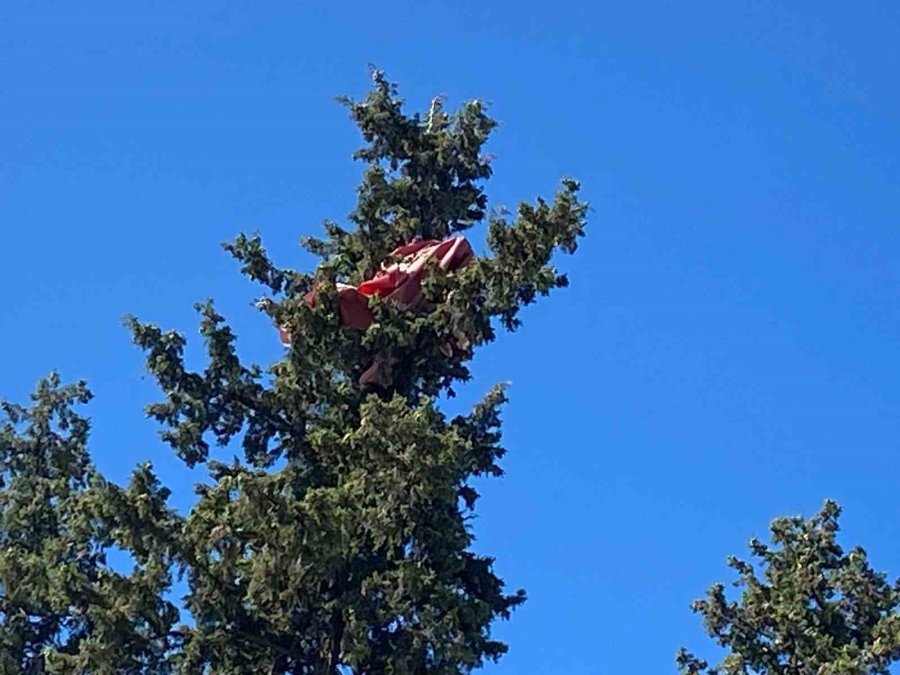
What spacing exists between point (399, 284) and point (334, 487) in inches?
152

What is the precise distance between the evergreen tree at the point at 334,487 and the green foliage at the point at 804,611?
610 cm

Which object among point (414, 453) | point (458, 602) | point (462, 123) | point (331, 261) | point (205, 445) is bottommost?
point (458, 602)

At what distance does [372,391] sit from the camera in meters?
25.0

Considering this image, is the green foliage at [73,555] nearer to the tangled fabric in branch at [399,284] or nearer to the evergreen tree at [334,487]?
the evergreen tree at [334,487]

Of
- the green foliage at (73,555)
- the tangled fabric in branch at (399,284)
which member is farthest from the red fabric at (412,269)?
the green foliage at (73,555)

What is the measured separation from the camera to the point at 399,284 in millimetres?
25172

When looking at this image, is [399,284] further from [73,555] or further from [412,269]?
[73,555]

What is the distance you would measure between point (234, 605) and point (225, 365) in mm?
4377

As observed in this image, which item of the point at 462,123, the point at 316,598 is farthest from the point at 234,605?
the point at 462,123

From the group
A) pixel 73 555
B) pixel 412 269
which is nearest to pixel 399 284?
pixel 412 269

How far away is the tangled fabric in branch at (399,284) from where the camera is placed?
81.5ft

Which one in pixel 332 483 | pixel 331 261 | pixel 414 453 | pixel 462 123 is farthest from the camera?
pixel 462 123

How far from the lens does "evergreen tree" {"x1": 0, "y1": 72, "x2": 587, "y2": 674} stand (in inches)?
838

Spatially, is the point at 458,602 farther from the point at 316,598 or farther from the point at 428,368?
the point at 428,368
